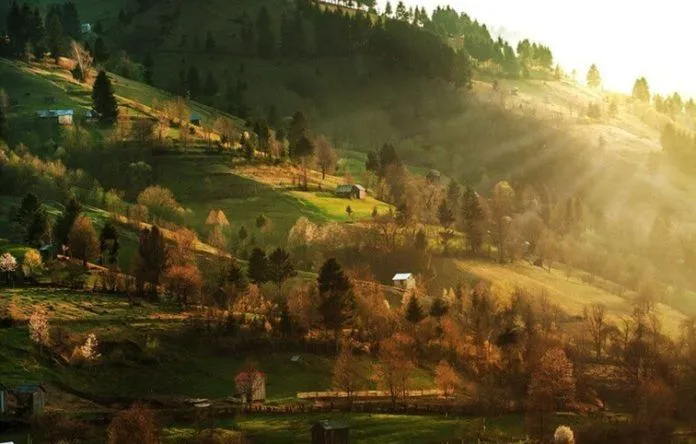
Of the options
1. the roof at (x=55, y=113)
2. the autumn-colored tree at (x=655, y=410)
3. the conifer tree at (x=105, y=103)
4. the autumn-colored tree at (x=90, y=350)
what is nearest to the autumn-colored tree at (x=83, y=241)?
the autumn-colored tree at (x=90, y=350)

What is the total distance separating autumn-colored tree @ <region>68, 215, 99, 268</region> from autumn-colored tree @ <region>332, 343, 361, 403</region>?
128ft

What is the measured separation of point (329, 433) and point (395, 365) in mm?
22419

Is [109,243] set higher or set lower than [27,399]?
higher

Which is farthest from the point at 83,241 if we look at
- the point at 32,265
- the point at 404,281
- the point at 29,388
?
the point at 404,281

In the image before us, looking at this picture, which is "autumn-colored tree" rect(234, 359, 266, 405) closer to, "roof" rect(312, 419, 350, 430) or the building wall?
"roof" rect(312, 419, 350, 430)

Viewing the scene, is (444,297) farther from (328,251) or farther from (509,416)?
(509,416)

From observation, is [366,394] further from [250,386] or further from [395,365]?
[250,386]

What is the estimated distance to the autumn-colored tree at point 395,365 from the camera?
90562 millimetres

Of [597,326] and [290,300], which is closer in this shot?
[290,300]

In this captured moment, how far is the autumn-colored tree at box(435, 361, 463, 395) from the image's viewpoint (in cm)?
9531

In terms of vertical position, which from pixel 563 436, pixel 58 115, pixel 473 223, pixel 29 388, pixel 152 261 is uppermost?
pixel 58 115

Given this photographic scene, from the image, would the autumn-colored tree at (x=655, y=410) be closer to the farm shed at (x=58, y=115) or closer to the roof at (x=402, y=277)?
the roof at (x=402, y=277)

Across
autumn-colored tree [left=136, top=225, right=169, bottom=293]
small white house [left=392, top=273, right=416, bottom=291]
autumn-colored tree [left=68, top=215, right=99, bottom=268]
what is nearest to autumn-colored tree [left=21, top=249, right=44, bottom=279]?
autumn-colored tree [left=68, top=215, right=99, bottom=268]

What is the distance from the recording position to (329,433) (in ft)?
229
